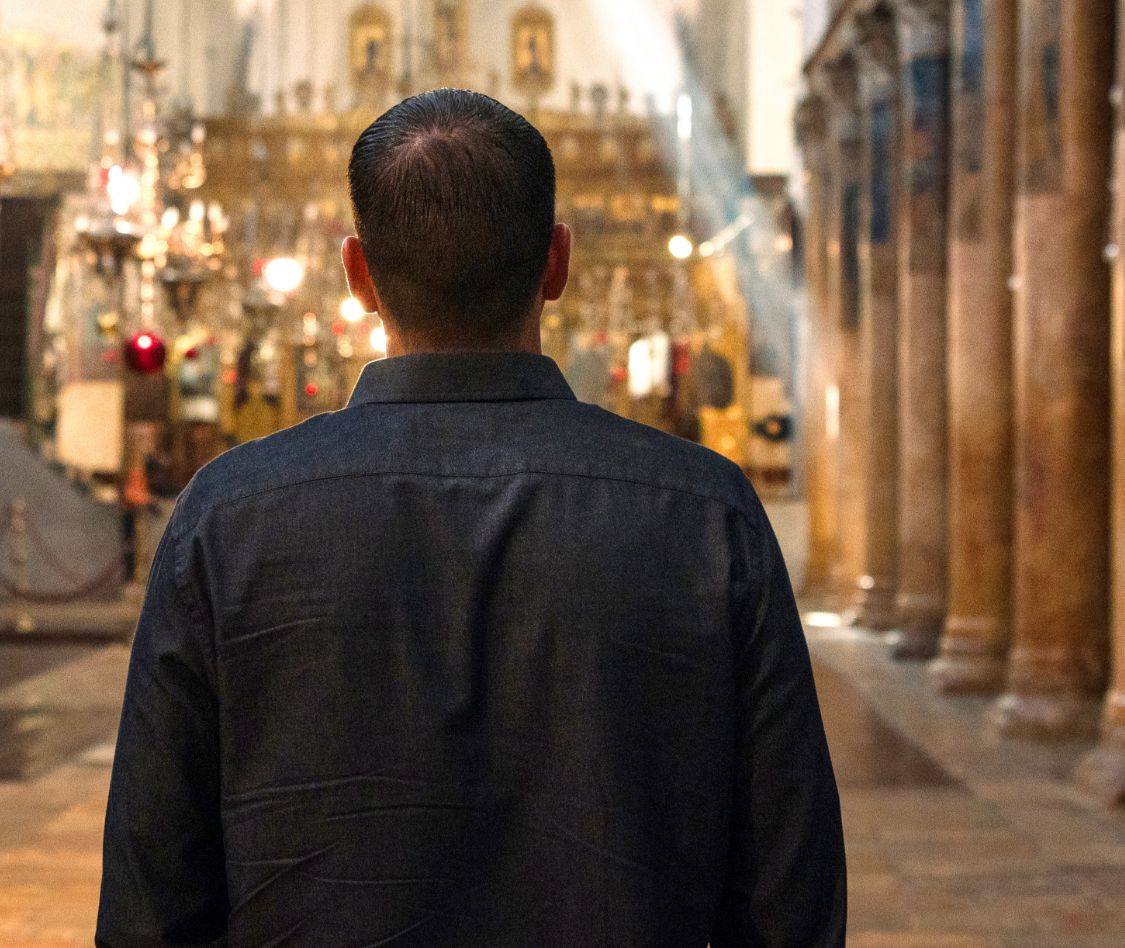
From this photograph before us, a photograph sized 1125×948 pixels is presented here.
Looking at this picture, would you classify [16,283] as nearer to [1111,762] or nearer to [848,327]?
[848,327]

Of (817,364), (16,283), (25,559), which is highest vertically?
(16,283)

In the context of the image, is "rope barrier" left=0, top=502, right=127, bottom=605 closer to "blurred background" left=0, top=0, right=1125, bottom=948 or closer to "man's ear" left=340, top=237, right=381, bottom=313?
"blurred background" left=0, top=0, right=1125, bottom=948

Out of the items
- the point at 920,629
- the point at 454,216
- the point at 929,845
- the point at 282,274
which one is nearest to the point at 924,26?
the point at 920,629

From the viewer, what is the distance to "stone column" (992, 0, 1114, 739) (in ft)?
32.4

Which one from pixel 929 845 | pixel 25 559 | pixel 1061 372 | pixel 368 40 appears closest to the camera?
pixel 929 845

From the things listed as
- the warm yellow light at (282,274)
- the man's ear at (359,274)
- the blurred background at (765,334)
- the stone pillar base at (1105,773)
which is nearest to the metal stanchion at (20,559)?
the blurred background at (765,334)

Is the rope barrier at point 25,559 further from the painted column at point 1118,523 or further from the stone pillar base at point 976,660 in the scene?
the painted column at point 1118,523

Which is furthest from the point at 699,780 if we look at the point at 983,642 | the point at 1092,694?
the point at 983,642

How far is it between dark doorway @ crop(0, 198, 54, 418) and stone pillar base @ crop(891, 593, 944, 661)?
13.2m

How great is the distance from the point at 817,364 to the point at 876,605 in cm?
390

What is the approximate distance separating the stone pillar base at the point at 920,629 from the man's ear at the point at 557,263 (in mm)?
12947

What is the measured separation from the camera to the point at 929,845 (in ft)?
23.8

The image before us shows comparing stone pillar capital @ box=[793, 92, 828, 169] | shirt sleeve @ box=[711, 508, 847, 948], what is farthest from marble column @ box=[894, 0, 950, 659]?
shirt sleeve @ box=[711, 508, 847, 948]

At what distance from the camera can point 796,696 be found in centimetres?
164
